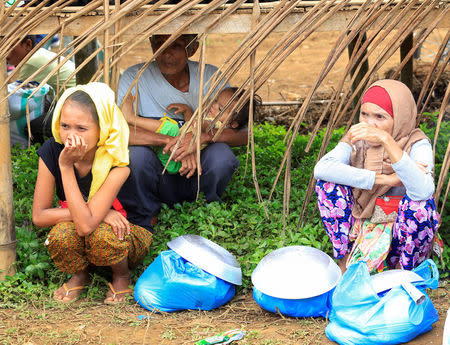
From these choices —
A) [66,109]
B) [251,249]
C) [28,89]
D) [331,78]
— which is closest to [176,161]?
[251,249]

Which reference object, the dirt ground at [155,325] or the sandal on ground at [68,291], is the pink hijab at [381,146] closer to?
the dirt ground at [155,325]

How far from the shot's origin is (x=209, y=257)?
316 centimetres

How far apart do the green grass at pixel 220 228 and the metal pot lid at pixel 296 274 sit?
30 cm

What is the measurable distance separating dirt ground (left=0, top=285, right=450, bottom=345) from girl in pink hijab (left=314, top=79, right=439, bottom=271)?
1.26 ft

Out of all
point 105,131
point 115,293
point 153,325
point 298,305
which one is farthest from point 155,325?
point 105,131

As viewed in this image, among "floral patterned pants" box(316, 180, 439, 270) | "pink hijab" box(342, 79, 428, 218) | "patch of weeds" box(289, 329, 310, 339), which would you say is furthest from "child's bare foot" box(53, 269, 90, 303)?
"pink hijab" box(342, 79, 428, 218)

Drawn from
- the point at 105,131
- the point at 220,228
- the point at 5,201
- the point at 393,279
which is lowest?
the point at 220,228

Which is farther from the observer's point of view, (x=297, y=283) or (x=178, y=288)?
(x=178, y=288)

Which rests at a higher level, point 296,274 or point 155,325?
point 296,274

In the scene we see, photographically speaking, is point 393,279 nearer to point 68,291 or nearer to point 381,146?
point 381,146

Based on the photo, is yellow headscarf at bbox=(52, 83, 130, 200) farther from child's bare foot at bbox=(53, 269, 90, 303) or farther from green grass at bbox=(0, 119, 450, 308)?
green grass at bbox=(0, 119, 450, 308)

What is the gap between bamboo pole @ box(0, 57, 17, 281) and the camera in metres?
3.23

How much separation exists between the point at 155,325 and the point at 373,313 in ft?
3.41

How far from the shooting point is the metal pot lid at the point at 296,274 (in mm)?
2951
